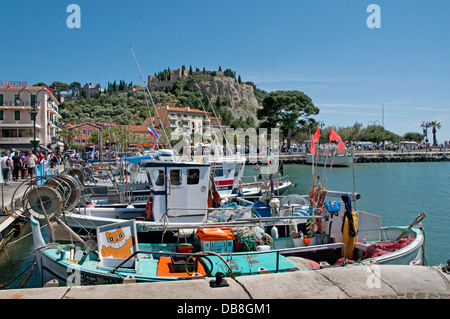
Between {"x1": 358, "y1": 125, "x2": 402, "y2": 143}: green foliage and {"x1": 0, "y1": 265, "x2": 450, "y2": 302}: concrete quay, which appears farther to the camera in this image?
{"x1": 358, "y1": 125, "x2": 402, "y2": 143}: green foliage

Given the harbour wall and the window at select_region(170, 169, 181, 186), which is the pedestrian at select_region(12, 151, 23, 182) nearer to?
the window at select_region(170, 169, 181, 186)

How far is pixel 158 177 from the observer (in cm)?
1139

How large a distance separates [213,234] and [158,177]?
325 cm

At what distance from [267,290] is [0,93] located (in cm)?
6363

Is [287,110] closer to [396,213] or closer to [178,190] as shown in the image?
[396,213]

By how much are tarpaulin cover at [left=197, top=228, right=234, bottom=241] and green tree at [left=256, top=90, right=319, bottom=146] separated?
226ft

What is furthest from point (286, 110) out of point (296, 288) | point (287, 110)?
point (296, 288)

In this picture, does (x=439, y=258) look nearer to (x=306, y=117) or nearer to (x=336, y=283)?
(x=336, y=283)

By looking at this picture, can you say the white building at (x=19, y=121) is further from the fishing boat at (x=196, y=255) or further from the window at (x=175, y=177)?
the fishing boat at (x=196, y=255)

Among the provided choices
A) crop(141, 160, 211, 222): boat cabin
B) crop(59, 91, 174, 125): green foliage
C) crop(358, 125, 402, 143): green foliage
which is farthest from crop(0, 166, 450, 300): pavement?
crop(59, 91, 174, 125): green foliage

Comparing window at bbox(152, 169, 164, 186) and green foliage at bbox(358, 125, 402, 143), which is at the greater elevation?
green foliage at bbox(358, 125, 402, 143)

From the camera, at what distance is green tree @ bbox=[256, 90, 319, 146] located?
76.2 metres

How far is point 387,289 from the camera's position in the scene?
4.43 meters

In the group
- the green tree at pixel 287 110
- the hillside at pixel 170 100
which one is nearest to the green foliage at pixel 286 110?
the green tree at pixel 287 110
